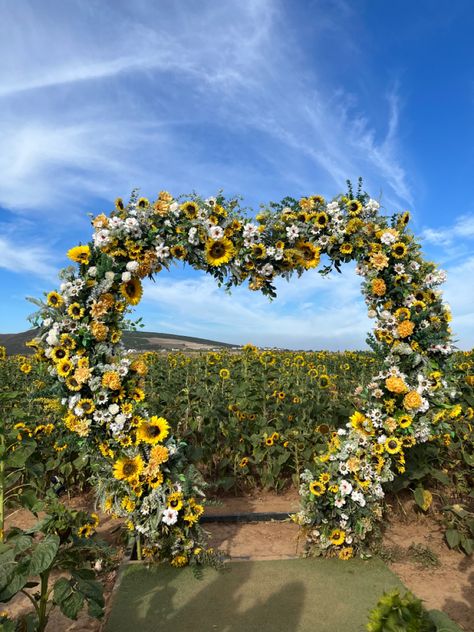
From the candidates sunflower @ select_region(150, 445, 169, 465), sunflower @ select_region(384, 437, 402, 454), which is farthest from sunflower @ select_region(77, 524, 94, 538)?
sunflower @ select_region(384, 437, 402, 454)

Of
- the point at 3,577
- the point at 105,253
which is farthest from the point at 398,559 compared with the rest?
the point at 105,253

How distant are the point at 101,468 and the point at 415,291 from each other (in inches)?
158

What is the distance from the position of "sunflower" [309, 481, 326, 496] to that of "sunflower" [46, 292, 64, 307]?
3293mm

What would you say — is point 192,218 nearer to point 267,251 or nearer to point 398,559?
point 267,251

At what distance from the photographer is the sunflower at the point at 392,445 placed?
16.7ft

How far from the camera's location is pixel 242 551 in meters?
5.24

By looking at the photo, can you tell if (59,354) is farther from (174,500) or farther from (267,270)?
(267,270)

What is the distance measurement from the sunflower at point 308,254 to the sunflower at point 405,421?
6.51ft

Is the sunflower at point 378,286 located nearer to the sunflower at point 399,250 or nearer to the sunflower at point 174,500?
the sunflower at point 399,250

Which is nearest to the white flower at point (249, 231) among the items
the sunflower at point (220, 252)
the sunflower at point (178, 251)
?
the sunflower at point (220, 252)

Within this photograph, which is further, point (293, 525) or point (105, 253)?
point (293, 525)

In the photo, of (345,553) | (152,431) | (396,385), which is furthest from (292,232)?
(345,553)

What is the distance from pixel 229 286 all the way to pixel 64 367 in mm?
2005

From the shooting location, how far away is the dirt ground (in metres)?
4.22
